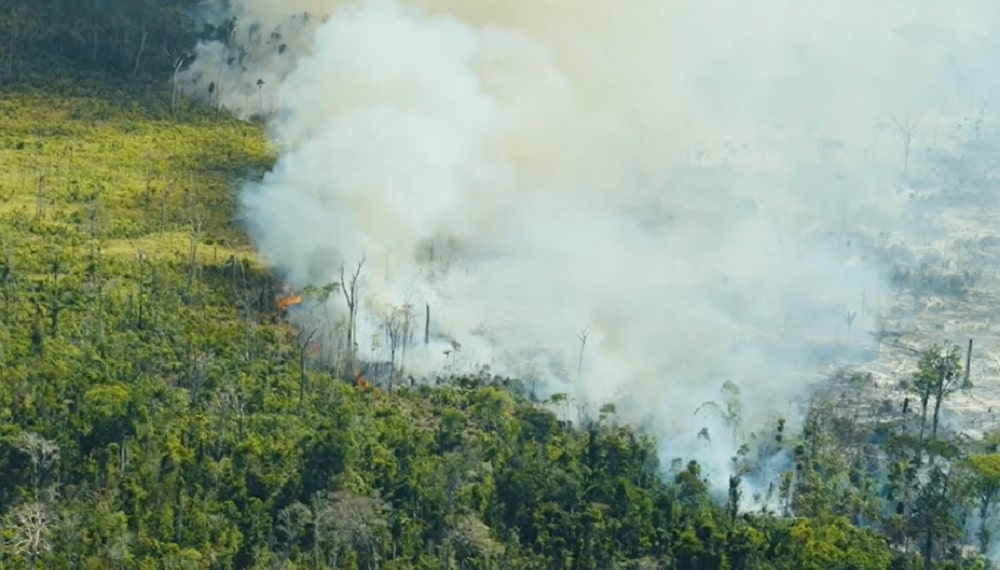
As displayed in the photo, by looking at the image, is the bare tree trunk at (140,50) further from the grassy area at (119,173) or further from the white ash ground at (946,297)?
the white ash ground at (946,297)

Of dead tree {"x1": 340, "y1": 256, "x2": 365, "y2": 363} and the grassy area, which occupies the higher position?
the grassy area

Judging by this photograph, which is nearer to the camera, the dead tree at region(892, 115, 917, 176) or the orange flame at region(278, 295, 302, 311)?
the orange flame at region(278, 295, 302, 311)

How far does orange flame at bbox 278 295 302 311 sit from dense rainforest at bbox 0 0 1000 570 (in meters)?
0.57

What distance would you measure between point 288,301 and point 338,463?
25.4 meters

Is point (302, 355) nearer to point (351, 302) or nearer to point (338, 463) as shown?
point (351, 302)

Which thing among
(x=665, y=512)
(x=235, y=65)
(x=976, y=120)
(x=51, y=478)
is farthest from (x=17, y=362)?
(x=976, y=120)

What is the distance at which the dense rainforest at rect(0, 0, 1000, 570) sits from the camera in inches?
2381

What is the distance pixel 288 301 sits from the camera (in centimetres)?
8862

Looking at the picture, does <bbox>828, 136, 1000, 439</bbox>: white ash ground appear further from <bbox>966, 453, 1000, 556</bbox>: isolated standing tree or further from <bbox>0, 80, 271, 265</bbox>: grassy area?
<bbox>0, 80, 271, 265</bbox>: grassy area

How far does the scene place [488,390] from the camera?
75.6m

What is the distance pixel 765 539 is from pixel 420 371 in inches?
1030

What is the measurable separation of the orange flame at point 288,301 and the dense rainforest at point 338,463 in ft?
1.88

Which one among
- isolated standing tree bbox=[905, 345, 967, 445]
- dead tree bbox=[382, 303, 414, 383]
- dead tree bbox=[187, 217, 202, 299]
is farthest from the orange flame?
isolated standing tree bbox=[905, 345, 967, 445]

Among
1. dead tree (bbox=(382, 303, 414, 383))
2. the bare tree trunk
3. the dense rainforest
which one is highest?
the bare tree trunk
